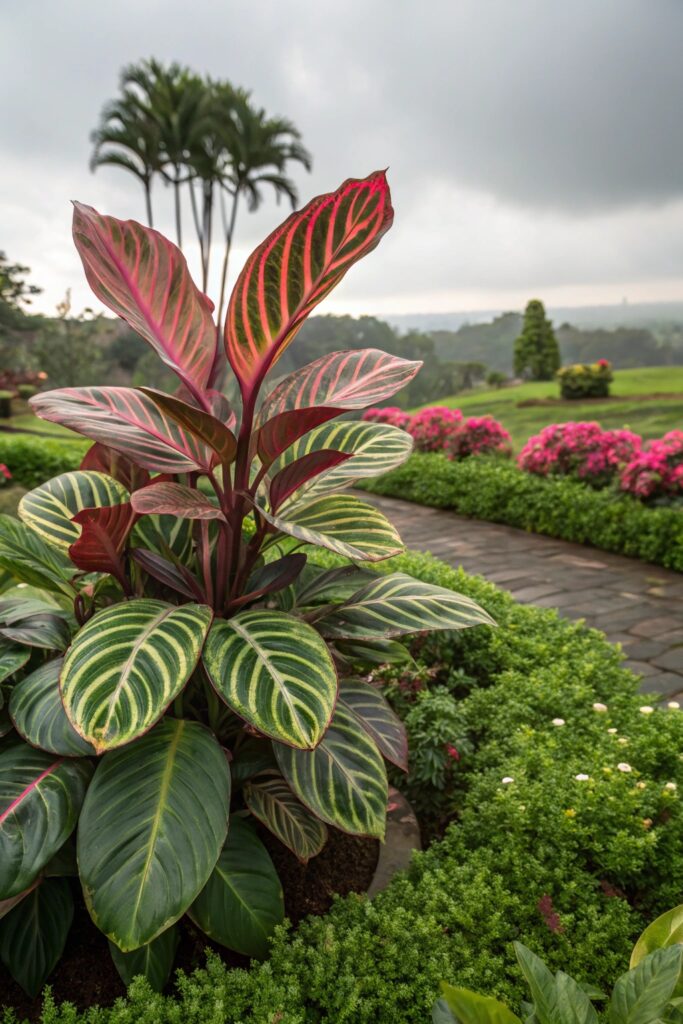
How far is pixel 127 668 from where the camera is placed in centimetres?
114

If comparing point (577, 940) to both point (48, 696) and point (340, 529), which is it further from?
point (48, 696)

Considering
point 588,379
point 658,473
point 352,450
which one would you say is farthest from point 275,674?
point 588,379

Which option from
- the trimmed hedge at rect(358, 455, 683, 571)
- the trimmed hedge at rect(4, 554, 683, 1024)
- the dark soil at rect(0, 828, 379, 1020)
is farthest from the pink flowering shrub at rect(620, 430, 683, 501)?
the dark soil at rect(0, 828, 379, 1020)

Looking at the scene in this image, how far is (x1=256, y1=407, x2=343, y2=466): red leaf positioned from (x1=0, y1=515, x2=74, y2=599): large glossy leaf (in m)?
0.54

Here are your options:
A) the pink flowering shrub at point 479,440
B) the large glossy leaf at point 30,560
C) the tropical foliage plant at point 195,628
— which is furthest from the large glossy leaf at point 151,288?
the pink flowering shrub at point 479,440

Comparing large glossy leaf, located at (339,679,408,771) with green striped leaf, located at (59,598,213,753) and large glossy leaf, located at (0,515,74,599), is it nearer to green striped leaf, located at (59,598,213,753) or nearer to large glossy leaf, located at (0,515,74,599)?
green striped leaf, located at (59,598,213,753)

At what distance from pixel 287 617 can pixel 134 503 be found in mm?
334

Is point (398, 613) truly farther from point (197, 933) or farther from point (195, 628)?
point (197, 933)

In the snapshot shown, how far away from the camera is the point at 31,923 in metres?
1.38

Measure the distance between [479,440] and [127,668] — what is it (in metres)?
7.30

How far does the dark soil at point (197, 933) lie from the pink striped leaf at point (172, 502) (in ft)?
2.68

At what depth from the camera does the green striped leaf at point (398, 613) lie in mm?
1461

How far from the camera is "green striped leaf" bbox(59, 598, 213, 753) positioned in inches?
41.9

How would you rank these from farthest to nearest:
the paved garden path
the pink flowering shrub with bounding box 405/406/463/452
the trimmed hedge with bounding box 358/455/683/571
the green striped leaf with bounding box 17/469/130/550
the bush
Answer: the bush < the pink flowering shrub with bounding box 405/406/463/452 < the trimmed hedge with bounding box 358/455/683/571 < the paved garden path < the green striped leaf with bounding box 17/469/130/550
